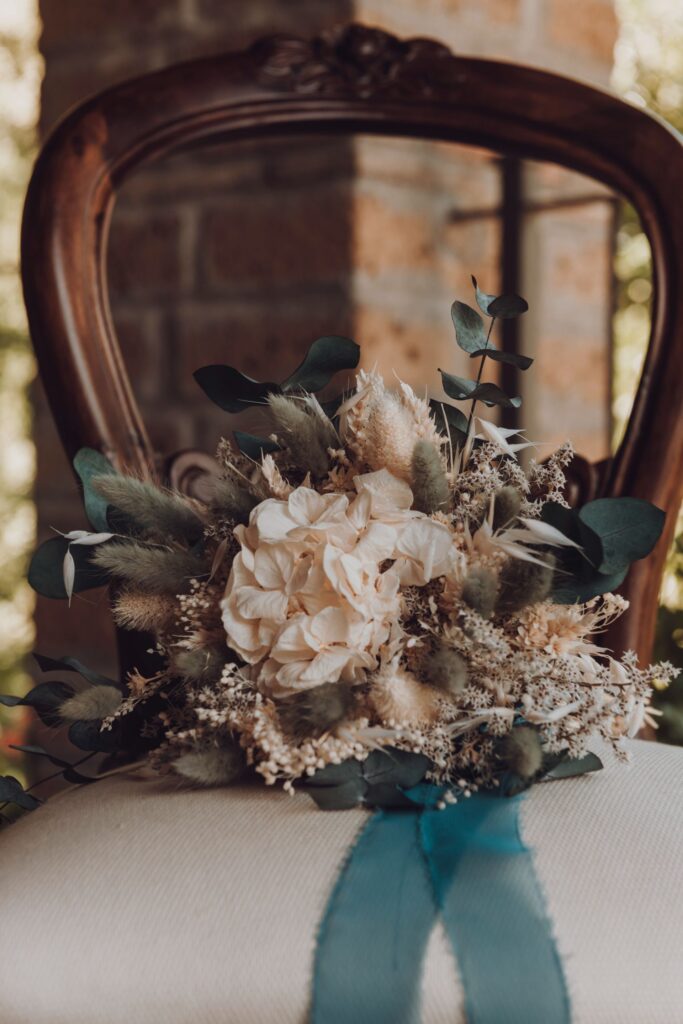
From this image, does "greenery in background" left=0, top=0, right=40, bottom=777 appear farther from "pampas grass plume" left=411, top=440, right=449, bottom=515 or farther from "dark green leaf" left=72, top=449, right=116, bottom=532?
"pampas grass plume" left=411, top=440, right=449, bottom=515

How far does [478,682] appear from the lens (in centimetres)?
53

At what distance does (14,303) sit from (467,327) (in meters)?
1.94

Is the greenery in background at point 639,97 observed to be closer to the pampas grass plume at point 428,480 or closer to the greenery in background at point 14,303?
the pampas grass plume at point 428,480

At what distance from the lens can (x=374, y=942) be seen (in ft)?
1.40

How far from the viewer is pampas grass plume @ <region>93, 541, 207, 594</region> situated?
56 cm

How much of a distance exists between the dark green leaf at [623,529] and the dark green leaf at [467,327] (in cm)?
12

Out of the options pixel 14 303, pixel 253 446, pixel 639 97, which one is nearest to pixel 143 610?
pixel 253 446

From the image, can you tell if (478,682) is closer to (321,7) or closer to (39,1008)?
(39,1008)

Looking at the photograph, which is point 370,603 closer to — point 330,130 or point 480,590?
point 480,590

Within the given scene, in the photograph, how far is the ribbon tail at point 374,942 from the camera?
415mm

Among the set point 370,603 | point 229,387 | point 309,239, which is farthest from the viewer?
point 309,239

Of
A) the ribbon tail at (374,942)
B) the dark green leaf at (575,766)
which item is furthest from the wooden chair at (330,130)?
the ribbon tail at (374,942)

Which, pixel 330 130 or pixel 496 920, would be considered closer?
pixel 496 920

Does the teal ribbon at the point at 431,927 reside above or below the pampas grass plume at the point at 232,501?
below
